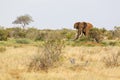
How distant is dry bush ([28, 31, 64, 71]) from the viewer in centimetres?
1209

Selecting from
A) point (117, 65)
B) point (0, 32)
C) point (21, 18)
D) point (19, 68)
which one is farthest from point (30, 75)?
point (21, 18)

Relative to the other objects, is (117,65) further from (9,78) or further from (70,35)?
(70,35)

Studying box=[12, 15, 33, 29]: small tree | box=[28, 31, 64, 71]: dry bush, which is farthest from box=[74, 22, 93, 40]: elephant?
box=[12, 15, 33, 29]: small tree

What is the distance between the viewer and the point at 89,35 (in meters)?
35.3

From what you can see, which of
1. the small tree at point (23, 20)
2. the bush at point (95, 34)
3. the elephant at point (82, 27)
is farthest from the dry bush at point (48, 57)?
the small tree at point (23, 20)

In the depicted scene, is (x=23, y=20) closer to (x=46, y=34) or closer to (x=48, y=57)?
(x=46, y=34)

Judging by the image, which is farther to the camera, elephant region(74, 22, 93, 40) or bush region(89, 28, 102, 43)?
elephant region(74, 22, 93, 40)

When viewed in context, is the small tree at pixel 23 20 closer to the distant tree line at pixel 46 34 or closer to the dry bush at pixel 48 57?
the distant tree line at pixel 46 34

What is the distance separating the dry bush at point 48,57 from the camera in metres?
12.1

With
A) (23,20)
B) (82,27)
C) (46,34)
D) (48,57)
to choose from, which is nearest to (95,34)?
(82,27)

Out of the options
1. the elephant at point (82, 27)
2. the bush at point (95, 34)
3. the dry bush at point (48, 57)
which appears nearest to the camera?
the dry bush at point (48, 57)

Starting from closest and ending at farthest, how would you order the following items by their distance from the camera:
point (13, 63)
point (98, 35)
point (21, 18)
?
1. point (13, 63)
2. point (98, 35)
3. point (21, 18)

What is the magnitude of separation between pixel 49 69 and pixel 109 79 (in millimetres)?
2671

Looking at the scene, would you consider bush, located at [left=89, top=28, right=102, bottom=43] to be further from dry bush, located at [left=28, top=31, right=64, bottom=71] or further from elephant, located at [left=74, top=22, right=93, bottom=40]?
dry bush, located at [left=28, top=31, right=64, bottom=71]
